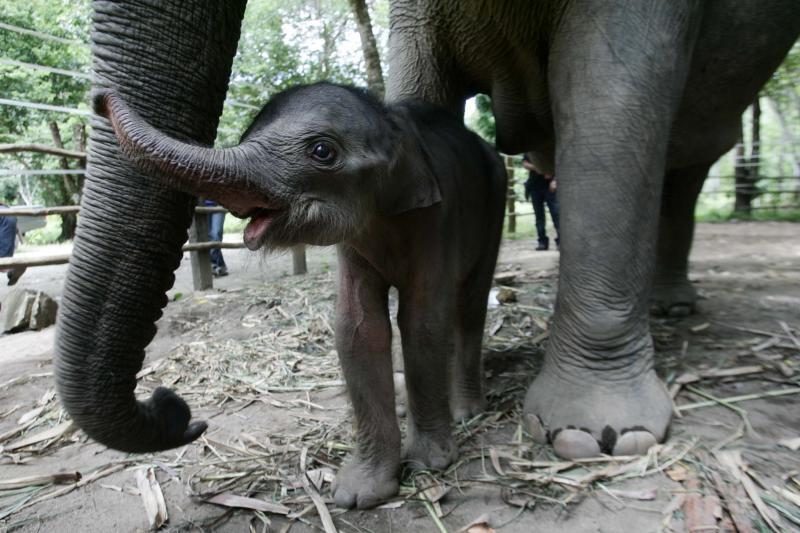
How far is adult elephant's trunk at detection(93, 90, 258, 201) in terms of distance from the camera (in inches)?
47.4

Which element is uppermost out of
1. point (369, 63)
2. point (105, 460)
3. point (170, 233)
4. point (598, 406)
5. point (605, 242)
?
point (369, 63)

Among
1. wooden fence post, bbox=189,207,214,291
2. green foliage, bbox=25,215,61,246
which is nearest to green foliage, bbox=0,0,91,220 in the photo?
wooden fence post, bbox=189,207,214,291

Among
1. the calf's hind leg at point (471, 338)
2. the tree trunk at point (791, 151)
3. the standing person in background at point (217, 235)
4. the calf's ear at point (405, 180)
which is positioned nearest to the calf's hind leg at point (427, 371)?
the calf's ear at point (405, 180)

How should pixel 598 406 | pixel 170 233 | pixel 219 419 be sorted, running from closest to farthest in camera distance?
pixel 170 233 < pixel 598 406 < pixel 219 419

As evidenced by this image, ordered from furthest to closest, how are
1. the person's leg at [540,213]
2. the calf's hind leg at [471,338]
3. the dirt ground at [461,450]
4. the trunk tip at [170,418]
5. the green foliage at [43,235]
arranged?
the green foliage at [43,235] → the person's leg at [540,213] → the calf's hind leg at [471,338] → the dirt ground at [461,450] → the trunk tip at [170,418]

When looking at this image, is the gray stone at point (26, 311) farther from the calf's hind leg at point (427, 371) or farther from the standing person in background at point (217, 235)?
the calf's hind leg at point (427, 371)

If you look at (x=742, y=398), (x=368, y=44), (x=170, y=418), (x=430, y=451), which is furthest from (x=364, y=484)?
(x=368, y=44)

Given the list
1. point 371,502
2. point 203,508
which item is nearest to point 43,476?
point 203,508

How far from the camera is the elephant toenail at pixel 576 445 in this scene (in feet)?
6.46

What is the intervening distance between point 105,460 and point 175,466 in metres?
0.34

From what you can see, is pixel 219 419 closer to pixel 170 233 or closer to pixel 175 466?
pixel 175 466

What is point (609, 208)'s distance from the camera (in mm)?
2080

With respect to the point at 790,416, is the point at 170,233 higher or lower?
higher

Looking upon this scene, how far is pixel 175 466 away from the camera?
2.17 meters
